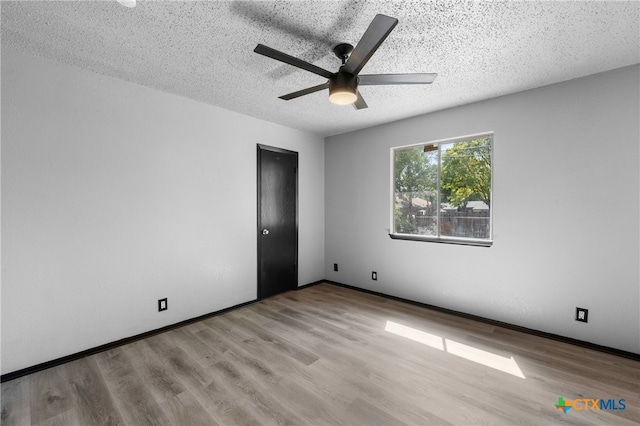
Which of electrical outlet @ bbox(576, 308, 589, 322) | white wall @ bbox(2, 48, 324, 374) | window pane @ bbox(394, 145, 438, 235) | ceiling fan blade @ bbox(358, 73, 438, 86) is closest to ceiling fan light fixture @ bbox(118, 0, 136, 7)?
white wall @ bbox(2, 48, 324, 374)

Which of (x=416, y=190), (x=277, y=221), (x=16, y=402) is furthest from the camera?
(x=277, y=221)

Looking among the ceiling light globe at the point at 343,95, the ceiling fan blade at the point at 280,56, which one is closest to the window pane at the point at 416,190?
the ceiling light globe at the point at 343,95

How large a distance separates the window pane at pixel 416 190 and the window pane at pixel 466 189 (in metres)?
0.13

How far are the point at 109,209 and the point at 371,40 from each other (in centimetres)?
271

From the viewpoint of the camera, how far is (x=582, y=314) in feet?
8.58

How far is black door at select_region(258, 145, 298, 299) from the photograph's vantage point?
3934mm

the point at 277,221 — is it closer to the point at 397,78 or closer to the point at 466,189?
the point at 466,189

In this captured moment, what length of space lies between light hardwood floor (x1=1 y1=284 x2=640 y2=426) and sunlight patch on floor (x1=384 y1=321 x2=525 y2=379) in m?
0.01

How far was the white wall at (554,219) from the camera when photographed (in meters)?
2.43

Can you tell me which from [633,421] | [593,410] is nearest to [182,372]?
[593,410]

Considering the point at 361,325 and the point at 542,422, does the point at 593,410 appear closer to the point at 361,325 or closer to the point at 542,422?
the point at 542,422

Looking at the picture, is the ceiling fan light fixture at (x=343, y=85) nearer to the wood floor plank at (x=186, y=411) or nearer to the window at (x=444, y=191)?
the window at (x=444, y=191)

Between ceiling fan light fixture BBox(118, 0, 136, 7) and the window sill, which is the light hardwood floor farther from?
ceiling fan light fixture BBox(118, 0, 136, 7)

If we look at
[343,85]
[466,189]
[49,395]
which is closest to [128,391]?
[49,395]
